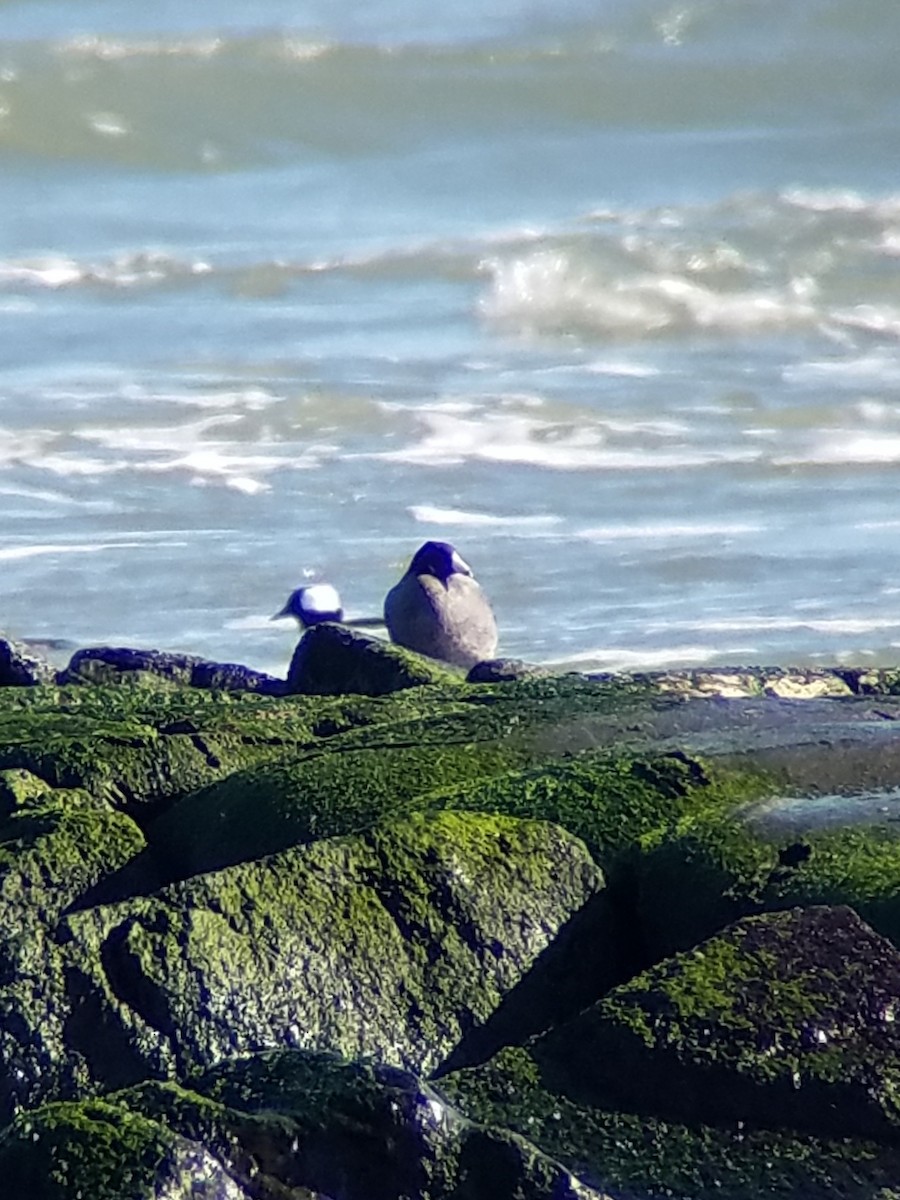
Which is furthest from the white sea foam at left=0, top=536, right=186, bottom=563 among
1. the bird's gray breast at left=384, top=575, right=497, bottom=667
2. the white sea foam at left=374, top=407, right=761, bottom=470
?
the bird's gray breast at left=384, top=575, right=497, bottom=667

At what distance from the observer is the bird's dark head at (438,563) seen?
1014 cm

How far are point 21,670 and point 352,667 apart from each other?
4.00ft

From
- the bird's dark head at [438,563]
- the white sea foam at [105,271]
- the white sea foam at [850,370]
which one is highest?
the white sea foam at [105,271]

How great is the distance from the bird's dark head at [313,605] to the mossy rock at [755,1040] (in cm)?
701

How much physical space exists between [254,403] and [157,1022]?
11.4 metres

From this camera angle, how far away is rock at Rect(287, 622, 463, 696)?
20.7ft

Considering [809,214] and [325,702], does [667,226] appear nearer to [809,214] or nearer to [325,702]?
[809,214]

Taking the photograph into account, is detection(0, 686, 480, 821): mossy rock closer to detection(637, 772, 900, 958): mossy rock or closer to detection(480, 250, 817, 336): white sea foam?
detection(637, 772, 900, 958): mossy rock

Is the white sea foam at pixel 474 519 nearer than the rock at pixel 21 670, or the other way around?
the rock at pixel 21 670

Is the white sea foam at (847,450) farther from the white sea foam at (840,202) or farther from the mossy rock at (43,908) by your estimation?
the mossy rock at (43,908)

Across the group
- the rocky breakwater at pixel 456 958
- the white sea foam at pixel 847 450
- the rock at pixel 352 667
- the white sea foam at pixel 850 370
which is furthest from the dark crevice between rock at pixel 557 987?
the white sea foam at pixel 850 370

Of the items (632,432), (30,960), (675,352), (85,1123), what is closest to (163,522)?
(632,432)

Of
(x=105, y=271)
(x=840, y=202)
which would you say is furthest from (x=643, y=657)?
(x=840, y=202)

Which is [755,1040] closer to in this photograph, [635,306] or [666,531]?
[666,531]
